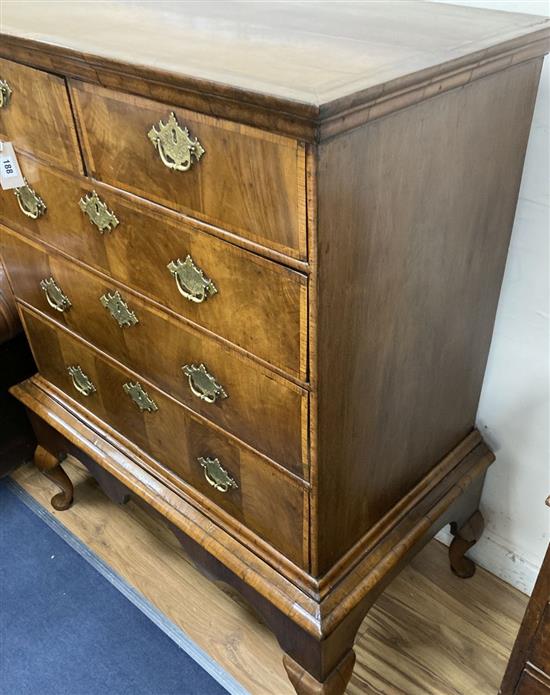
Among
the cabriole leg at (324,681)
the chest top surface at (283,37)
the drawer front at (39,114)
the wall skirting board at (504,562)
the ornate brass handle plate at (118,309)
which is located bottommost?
the wall skirting board at (504,562)

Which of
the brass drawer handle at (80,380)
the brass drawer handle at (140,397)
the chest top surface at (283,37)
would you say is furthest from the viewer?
the brass drawer handle at (80,380)

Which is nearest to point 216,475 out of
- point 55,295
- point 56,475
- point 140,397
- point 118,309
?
point 140,397

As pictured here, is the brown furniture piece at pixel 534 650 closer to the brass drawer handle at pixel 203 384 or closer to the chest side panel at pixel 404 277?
the chest side panel at pixel 404 277

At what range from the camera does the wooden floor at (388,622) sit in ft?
3.97

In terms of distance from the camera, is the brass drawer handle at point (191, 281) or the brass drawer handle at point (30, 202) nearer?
the brass drawer handle at point (191, 281)

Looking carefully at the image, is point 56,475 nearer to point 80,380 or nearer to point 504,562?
point 80,380

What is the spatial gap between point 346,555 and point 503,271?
1.61 feet

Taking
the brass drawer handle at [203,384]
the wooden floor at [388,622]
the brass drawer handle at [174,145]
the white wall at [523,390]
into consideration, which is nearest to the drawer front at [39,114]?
the brass drawer handle at [174,145]

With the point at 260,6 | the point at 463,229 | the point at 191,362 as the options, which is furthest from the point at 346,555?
the point at 260,6

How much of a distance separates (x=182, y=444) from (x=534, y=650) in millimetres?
567

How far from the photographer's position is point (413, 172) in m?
0.72

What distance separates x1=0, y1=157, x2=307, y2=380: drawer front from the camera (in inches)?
28.7

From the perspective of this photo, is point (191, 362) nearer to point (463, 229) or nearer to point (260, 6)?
point (463, 229)

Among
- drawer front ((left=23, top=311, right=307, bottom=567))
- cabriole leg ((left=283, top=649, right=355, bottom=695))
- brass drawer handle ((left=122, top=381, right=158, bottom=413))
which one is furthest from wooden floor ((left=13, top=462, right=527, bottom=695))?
brass drawer handle ((left=122, top=381, right=158, bottom=413))
